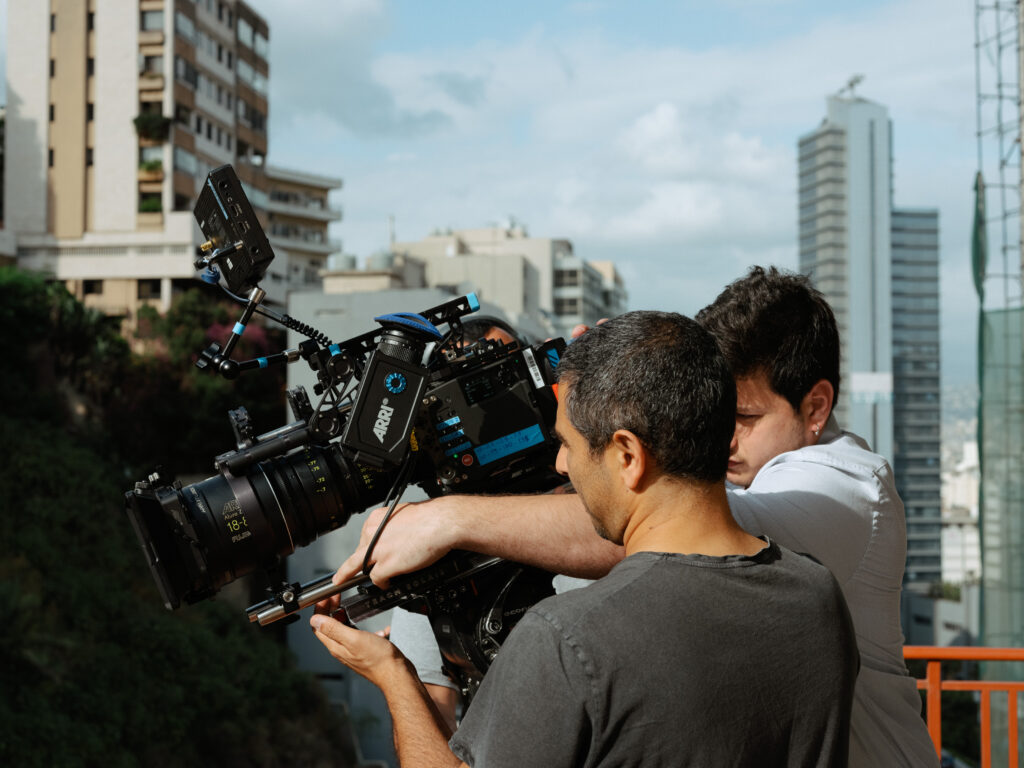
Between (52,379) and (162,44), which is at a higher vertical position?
(162,44)

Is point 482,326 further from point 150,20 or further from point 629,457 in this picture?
point 150,20

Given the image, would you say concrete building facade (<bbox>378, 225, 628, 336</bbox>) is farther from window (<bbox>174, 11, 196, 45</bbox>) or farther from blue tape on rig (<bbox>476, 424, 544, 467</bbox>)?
blue tape on rig (<bbox>476, 424, 544, 467</bbox>)

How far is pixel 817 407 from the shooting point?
1391 millimetres

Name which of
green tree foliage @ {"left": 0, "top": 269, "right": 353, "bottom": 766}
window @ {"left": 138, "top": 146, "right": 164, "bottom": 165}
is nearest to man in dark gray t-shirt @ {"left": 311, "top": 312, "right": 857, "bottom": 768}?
green tree foliage @ {"left": 0, "top": 269, "right": 353, "bottom": 766}

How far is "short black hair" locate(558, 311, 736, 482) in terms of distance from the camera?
102 centimetres

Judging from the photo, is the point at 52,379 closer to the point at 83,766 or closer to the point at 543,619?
the point at 83,766

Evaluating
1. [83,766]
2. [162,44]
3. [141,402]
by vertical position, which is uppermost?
[162,44]

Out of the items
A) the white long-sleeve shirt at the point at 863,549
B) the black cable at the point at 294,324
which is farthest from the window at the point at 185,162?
the white long-sleeve shirt at the point at 863,549

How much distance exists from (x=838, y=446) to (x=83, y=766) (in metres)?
11.4

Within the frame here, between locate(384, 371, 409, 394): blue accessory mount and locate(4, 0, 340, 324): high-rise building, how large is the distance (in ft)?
70.0

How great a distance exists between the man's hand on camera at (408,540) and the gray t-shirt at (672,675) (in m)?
0.33

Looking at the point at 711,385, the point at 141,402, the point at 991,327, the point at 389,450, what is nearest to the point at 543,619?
the point at 711,385

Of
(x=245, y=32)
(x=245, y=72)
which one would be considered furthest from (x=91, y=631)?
(x=245, y=32)

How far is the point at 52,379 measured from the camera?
18016 millimetres
